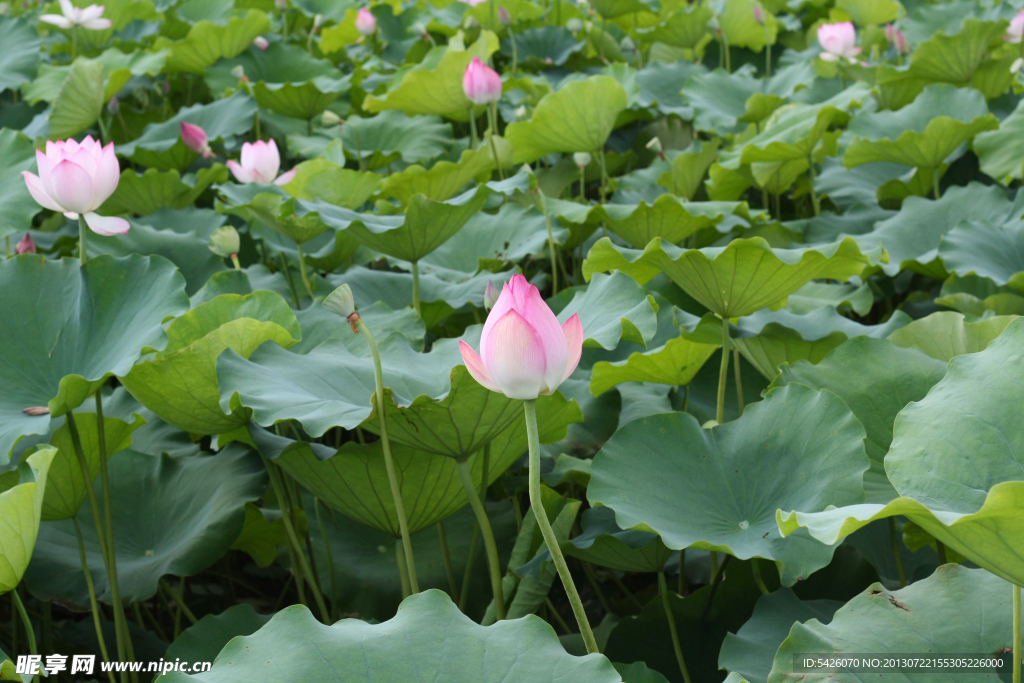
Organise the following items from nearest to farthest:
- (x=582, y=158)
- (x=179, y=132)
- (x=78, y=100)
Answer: (x=582, y=158) < (x=78, y=100) < (x=179, y=132)

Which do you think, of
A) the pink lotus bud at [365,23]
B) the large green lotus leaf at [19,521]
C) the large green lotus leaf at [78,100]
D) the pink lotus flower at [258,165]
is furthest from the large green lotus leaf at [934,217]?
the pink lotus bud at [365,23]

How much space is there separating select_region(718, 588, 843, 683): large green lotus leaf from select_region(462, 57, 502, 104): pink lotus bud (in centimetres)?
146

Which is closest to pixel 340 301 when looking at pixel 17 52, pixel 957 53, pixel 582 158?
pixel 582 158

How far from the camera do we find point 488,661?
776 millimetres

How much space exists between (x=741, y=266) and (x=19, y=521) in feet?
3.22

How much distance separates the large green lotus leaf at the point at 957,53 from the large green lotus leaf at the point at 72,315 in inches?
86.0

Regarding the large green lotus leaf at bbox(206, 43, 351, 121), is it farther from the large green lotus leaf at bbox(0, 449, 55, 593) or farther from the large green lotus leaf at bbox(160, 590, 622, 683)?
the large green lotus leaf at bbox(160, 590, 622, 683)

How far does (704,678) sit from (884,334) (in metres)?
0.65

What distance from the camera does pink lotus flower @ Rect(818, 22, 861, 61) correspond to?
2639 mm

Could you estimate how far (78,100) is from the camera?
2344 mm

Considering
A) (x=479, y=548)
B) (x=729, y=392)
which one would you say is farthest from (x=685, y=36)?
(x=479, y=548)

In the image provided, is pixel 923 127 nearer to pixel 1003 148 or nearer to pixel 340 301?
pixel 1003 148

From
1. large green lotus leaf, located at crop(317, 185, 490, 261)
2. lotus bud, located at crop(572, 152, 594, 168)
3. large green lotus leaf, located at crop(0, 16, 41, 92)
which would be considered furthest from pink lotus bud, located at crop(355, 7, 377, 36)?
large green lotus leaf, located at crop(317, 185, 490, 261)

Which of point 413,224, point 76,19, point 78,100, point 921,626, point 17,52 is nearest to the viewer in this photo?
point 921,626
